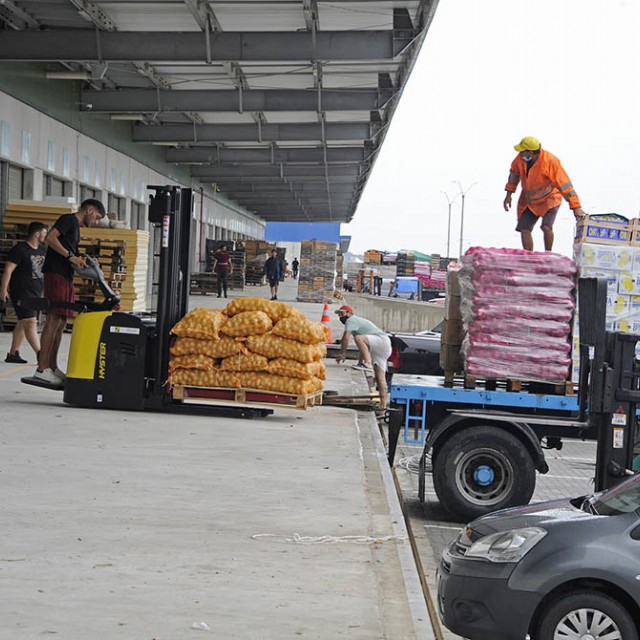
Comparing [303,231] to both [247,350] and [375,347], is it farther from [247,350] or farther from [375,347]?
[247,350]

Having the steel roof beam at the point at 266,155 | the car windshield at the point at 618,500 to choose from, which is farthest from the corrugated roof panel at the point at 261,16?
the steel roof beam at the point at 266,155

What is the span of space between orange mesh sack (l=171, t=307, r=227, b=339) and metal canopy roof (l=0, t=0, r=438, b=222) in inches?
329

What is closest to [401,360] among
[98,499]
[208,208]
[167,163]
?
[98,499]

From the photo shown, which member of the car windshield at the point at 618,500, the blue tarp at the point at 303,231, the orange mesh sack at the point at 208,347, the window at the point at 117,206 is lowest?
the car windshield at the point at 618,500

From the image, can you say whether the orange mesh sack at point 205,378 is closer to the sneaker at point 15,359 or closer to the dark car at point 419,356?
the sneaker at point 15,359

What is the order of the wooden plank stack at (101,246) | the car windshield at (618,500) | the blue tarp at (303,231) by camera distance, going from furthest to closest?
the blue tarp at (303,231) < the wooden plank stack at (101,246) < the car windshield at (618,500)

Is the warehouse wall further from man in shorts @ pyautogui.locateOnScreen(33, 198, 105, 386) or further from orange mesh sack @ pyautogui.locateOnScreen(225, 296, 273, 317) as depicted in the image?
orange mesh sack @ pyautogui.locateOnScreen(225, 296, 273, 317)

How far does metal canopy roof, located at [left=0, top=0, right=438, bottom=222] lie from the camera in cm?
2033

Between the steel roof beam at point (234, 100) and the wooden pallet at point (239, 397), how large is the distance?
15.9 m

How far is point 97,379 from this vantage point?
42.5 feet

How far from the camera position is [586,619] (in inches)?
223

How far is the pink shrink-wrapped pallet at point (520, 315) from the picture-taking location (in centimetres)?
1063

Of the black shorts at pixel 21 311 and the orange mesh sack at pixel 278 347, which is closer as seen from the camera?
the orange mesh sack at pixel 278 347

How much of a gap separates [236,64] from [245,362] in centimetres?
1476
